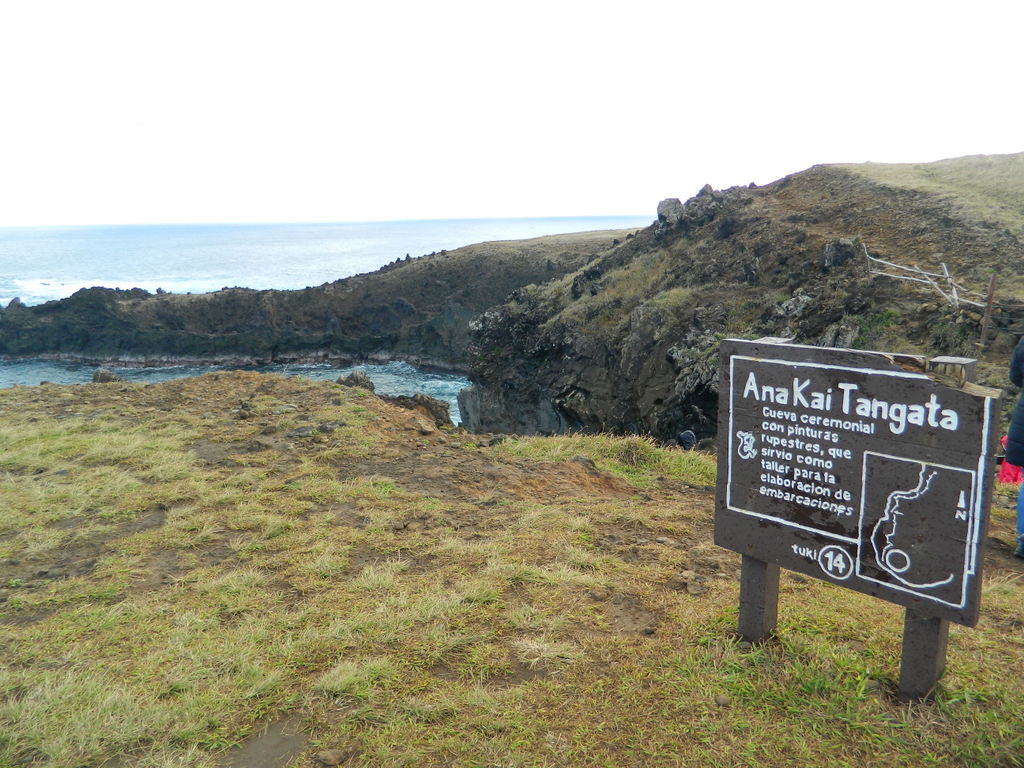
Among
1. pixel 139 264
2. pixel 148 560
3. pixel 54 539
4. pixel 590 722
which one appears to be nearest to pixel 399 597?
pixel 590 722

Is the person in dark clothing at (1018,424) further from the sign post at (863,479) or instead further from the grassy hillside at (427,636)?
the sign post at (863,479)

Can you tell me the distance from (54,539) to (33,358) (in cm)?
7134

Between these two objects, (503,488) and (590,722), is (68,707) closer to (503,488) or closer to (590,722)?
(590,722)

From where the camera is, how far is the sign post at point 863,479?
2.93 meters

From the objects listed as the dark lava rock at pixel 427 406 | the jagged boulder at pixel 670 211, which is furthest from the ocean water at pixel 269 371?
the dark lava rock at pixel 427 406

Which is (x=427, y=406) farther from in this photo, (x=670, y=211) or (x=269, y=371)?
(x=269, y=371)

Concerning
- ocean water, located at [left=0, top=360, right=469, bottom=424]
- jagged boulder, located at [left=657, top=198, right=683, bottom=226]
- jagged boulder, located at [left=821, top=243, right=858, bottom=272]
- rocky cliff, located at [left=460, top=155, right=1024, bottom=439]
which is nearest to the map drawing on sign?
rocky cliff, located at [left=460, top=155, right=1024, bottom=439]

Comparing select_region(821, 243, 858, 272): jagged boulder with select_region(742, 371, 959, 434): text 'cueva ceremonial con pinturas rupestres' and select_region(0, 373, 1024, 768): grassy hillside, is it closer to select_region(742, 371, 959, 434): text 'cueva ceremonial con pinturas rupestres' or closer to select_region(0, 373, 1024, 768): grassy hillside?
select_region(0, 373, 1024, 768): grassy hillside

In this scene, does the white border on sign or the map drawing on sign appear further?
the map drawing on sign

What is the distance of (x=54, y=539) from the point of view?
5980 millimetres

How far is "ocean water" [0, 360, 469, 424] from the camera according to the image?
53688 millimetres

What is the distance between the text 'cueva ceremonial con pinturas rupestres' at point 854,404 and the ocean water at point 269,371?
1879 inches

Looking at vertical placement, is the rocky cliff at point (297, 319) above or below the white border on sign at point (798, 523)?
below

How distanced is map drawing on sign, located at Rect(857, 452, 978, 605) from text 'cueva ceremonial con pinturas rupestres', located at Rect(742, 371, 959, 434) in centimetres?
20
